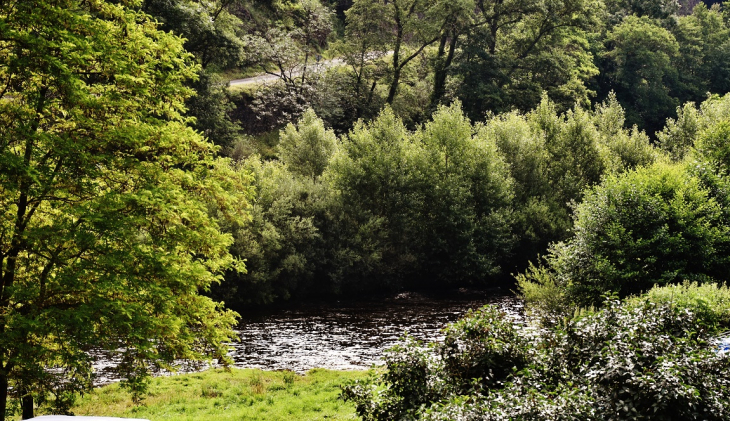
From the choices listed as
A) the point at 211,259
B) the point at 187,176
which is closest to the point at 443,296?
the point at 211,259

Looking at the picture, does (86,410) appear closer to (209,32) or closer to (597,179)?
(209,32)

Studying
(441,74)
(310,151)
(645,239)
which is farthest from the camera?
(441,74)

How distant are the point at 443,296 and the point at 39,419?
127ft

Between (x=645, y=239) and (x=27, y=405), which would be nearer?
(x=27, y=405)

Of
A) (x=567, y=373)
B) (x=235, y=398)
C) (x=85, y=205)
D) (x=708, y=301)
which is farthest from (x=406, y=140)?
(x=567, y=373)

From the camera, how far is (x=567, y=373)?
11586 millimetres

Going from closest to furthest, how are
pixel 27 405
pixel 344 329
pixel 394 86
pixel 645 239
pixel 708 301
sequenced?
pixel 27 405, pixel 708 301, pixel 645 239, pixel 344 329, pixel 394 86

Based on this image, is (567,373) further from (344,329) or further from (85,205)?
(344,329)

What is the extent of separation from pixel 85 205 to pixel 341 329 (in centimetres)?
2543

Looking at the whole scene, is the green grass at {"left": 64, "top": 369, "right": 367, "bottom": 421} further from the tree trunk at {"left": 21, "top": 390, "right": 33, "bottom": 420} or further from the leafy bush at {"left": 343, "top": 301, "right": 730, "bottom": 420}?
the leafy bush at {"left": 343, "top": 301, "right": 730, "bottom": 420}

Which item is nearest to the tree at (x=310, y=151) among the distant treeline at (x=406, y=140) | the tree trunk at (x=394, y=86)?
the distant treeline at (x=406, y=140)

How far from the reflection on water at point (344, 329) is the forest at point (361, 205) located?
3.02 metres

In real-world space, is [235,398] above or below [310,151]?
below

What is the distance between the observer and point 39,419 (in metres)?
11.1
